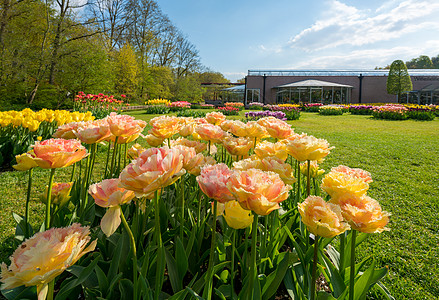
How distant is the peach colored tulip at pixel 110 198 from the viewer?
666 millimetres

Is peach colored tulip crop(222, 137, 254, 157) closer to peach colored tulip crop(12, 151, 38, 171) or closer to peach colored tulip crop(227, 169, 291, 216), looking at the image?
peach colored tulip crop(227, 169, 291, 216)

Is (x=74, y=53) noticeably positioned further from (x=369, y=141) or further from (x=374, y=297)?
(x=374, y=297)

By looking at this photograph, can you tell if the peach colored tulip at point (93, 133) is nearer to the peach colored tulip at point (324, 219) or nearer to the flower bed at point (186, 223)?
the flower bed at point (186, 223)

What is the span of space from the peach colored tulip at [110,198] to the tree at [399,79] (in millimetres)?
24265

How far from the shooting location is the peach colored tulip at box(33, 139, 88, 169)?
76cm

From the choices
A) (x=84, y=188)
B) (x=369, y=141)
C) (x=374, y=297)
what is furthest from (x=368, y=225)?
(x=369, y=141)

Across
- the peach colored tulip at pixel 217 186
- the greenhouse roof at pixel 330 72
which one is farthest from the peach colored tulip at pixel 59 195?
the greenhouse roof at pixel 330 72

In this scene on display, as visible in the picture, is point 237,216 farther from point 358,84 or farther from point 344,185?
point 358,84

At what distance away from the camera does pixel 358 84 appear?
2520cm

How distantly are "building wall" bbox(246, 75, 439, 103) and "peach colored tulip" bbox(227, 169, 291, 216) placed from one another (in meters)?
26.7

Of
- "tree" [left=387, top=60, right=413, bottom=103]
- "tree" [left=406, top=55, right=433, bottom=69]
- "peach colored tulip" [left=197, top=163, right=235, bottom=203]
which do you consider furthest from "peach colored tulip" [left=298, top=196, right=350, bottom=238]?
"tree" [left=406, top=55, right=433, bottom=69]

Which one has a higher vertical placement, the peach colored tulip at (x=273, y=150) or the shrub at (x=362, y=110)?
the shrub at (x=362, y=110)

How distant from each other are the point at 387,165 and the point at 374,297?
3.29 metres

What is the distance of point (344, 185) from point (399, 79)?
2401 cm
